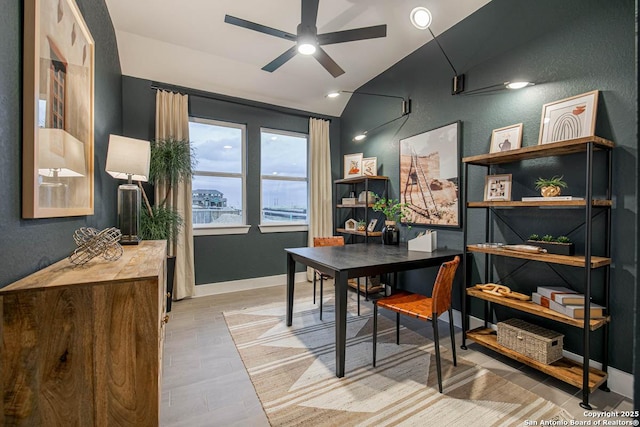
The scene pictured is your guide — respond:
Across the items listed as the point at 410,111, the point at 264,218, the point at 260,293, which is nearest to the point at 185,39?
the point at 264,218

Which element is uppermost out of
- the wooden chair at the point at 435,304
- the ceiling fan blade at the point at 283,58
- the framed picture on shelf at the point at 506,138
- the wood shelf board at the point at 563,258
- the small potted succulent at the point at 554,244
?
the ceiling fan blade at the point at 283,58

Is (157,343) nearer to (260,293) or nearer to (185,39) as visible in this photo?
(260,293)

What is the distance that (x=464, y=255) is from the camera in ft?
8.32

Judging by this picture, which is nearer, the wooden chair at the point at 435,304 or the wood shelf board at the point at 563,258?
the wood shelf board at the point at 563,258

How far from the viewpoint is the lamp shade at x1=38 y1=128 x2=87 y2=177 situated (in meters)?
1.20

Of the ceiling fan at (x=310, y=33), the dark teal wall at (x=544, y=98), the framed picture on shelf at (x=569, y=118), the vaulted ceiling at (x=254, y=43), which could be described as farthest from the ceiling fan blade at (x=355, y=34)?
the framed picture on shelf at (x=569, y=118)

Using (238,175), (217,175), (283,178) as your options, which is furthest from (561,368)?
(217,175)

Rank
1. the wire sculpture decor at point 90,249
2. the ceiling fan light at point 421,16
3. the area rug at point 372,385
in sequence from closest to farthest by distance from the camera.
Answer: the wire sculpture decor at point 90,249 < the area rug at point 372,385 < the ceiling fan light at point 421,16

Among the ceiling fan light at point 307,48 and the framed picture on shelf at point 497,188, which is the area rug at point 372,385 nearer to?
the framed picture on shelf at point 497,188

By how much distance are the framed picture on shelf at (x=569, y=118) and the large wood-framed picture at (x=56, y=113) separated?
123 inches

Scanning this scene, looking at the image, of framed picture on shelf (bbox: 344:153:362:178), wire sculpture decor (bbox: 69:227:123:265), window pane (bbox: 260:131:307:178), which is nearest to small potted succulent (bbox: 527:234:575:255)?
framed picture on shelf (bbox: 344:153:362:178)

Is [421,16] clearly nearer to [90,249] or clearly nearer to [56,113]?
[56,113]

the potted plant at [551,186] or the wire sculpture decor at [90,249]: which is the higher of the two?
the potted plant at [551,186]

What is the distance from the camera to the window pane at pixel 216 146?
13.2 ft
